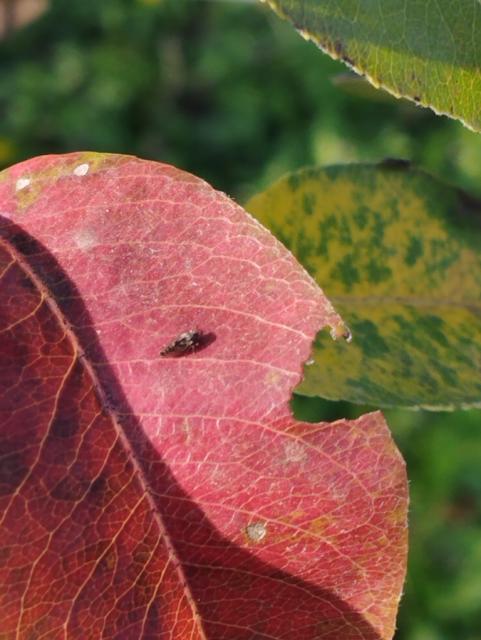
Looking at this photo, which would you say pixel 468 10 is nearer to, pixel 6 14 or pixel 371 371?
pixel 371 371

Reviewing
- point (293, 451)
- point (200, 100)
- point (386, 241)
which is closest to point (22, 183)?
point (293, 451)

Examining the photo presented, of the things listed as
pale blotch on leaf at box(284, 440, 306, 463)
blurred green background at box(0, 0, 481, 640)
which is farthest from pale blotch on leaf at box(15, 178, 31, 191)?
blurred green background at box(0, 0, 481, 640)

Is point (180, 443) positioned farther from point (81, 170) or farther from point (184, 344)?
point (81, 170)

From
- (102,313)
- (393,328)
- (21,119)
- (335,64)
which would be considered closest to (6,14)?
(21,119)

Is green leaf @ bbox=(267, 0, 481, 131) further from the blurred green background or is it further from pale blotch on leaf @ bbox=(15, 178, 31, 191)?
the blurred green background

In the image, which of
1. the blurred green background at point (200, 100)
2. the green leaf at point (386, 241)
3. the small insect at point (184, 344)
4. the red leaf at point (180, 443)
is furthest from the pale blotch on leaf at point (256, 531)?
the blurred green background at point (200, 100)

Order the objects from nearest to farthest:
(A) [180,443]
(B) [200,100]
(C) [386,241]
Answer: (A) [180,443] → (C) [386,241] → (B) [200,100]

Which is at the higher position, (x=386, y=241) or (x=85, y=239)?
(x=85, y=239)

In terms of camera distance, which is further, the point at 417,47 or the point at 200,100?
the point at 200,100

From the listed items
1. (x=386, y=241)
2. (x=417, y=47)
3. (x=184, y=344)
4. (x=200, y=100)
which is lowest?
(x=200, y=100)
